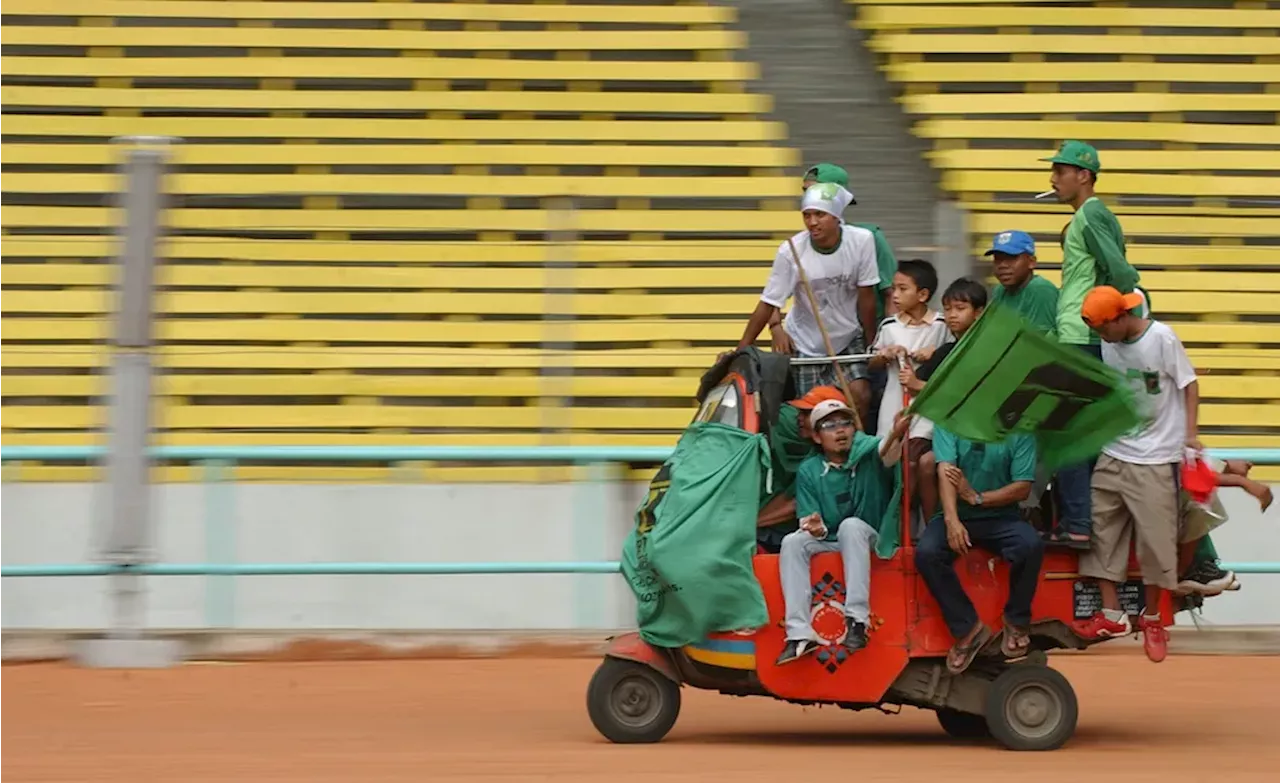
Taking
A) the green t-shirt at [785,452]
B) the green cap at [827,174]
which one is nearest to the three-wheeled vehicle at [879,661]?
the green t-shirt at [785,452]

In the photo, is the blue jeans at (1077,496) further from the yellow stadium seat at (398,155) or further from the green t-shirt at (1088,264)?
the yellow stadium seat at (398,155)

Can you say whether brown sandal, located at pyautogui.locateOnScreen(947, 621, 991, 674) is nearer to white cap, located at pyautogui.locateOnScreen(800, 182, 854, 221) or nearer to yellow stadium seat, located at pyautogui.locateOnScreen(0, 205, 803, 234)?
white cap, located at pyautogui.locateOnScreen(800, 182, 854, 221)

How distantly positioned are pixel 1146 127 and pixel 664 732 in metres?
6.72

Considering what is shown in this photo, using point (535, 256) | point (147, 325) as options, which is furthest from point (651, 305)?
point (147, 325)

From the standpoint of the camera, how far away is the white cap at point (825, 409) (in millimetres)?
7406

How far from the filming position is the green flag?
7086 millimetres

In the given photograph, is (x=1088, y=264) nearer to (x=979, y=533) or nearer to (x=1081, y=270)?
(x=1081, y=270)

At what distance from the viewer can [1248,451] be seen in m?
10.2

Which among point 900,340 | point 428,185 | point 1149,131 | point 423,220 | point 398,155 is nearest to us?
point 900,340

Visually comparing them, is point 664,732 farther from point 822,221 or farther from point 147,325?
point 147,325

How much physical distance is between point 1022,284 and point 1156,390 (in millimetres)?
717

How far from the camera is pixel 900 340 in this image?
766 centimetres

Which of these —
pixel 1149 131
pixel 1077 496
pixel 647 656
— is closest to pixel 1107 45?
pixel 1149 131

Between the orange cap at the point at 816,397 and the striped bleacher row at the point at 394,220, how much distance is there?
3082 mm
